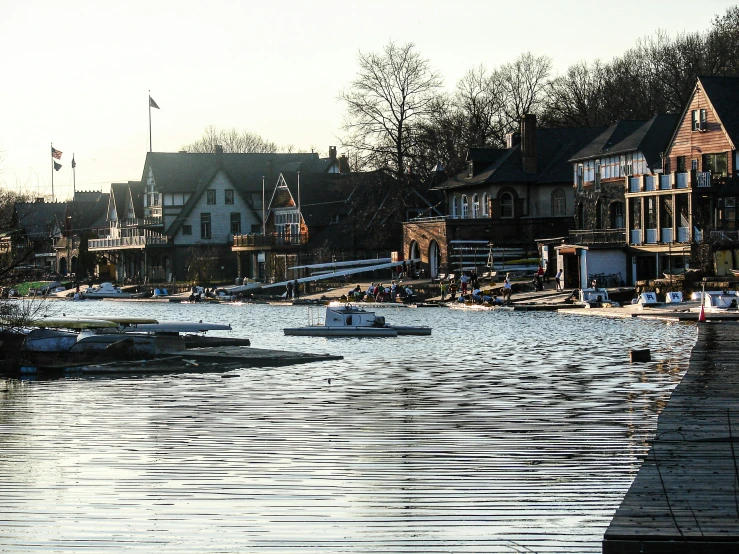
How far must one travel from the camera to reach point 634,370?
3216 cm

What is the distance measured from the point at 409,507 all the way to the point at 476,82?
108 metres

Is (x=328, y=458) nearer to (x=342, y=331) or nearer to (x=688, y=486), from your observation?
(x=688, y=486)

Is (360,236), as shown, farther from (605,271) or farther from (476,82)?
(605,271)

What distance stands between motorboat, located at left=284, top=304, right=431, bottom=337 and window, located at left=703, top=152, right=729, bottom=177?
27364 mm

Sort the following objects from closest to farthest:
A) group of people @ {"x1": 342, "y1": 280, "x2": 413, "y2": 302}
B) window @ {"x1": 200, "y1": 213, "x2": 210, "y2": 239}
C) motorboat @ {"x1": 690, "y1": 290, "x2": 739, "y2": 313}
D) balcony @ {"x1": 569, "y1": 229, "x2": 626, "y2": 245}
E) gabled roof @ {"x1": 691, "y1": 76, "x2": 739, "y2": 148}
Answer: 1. motorboat @ {"x1": 690, "y1": 290, "x2": 739, "y2": 313}
2. gabled roof @ {"x1": 691, "y1": 76, "x2": 739, "y2": 148}
3. balcony @ {"x1": 569, "y1": 229, "x2": 626, "y2": 245}
4. group of people @ {"x1": 342, "y1": 280, "x2": 413, "y2": 302}
5. window @ {"x1": 200, "y1": 213, "x2": 210, "y2": 239}

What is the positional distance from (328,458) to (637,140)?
66.6 m

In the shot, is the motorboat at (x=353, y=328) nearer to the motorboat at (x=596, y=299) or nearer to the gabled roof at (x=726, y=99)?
the motorboat at (x=596, y=299)

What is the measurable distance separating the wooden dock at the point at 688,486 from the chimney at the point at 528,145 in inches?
2817

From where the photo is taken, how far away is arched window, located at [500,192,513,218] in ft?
310

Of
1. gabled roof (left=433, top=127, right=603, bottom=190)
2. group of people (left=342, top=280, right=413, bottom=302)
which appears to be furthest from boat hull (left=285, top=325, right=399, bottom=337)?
gabled roof (left=433, top=127, right=603, bottom=190)

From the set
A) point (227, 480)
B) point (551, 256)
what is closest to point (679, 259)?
point (551, 256)

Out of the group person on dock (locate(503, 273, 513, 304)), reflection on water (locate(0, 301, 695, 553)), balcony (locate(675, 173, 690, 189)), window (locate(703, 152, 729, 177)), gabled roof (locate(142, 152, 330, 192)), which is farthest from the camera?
gabled roof (locate(142, 152, 330, 192))

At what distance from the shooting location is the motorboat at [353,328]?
51812mm

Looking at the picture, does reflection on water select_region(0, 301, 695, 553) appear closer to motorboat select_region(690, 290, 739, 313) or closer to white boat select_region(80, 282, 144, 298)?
motorboat select_region(690, 290, 739, 313)
